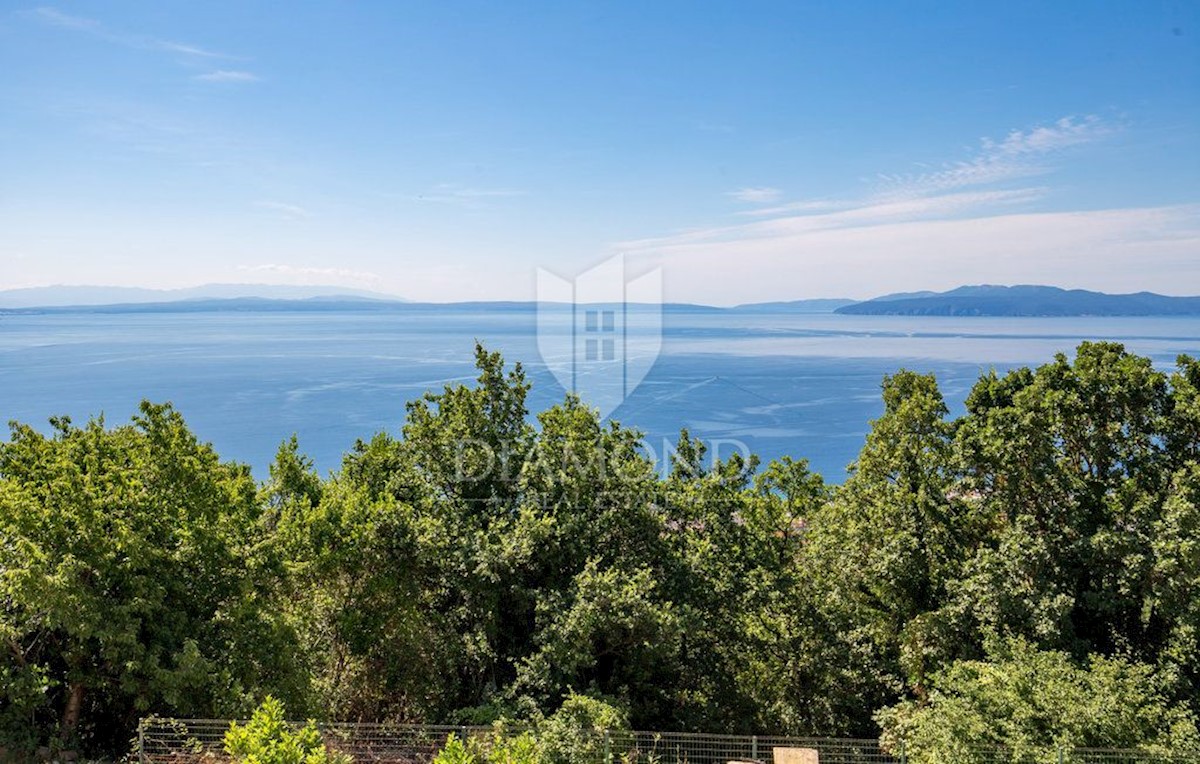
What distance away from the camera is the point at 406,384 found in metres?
113

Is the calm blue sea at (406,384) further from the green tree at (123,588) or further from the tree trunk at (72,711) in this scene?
the tree trunk at (72,711)

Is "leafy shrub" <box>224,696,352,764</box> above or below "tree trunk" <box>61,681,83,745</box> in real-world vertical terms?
above

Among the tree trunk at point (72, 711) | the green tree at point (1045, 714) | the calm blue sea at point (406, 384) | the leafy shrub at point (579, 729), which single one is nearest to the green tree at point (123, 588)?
the tree trunk at point (72, 711)

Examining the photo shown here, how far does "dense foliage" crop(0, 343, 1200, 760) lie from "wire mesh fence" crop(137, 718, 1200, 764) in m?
0.29

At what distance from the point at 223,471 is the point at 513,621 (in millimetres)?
6797

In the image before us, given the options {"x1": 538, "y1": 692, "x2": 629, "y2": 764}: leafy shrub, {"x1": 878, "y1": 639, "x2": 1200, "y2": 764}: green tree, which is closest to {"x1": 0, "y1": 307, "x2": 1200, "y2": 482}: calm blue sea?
{"x1": 538, "y1": 692, "x2": 629, "y2": 764}: leafy shrub

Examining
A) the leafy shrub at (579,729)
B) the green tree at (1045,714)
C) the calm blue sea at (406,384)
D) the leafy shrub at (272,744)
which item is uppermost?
the leafy shrub at (272,744)

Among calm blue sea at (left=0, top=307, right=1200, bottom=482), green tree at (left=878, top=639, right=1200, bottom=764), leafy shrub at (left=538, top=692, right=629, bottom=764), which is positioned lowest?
calm blue sea at (left=0, top=307, right=1200, bottom=482)

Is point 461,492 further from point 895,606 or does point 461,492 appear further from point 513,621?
point 895,606

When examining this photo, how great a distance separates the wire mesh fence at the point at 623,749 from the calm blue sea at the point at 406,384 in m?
33.9

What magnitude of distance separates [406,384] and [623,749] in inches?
4090

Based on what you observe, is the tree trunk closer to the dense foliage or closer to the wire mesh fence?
the dense foliage

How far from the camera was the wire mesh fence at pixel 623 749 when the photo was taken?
11.9 meters

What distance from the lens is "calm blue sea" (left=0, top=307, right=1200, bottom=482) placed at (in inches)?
3186
